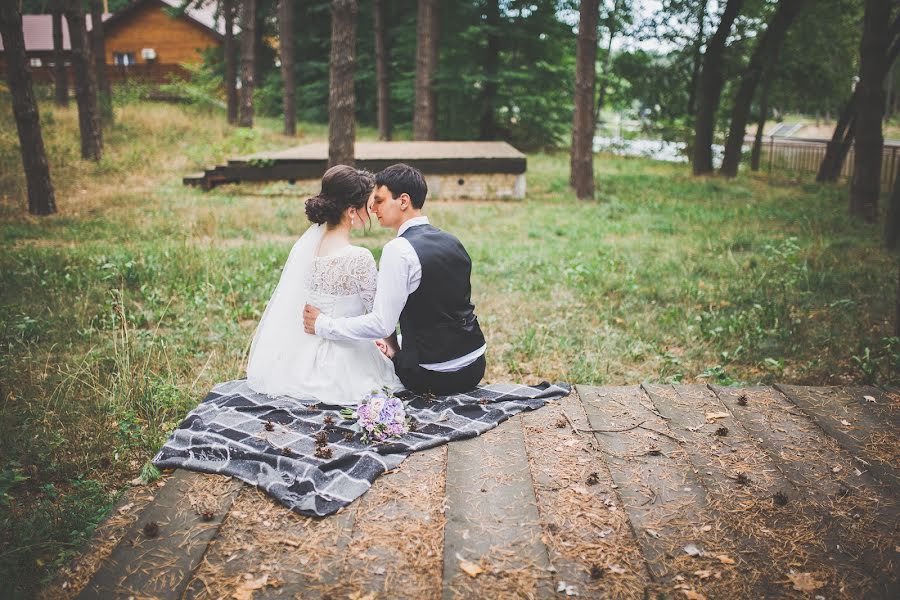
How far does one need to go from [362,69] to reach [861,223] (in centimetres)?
2269

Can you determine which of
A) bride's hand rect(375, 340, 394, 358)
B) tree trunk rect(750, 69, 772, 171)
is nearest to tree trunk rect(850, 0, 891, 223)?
tree trunk rect(750, 69, 772, 171)


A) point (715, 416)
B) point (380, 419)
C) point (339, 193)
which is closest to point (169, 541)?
point (380, 419)

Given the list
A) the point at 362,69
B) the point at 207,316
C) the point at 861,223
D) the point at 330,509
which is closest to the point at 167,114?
the point at 362,69

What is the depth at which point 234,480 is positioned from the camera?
3.30 metres

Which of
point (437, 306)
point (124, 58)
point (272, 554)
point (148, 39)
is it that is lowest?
point (272, 554)

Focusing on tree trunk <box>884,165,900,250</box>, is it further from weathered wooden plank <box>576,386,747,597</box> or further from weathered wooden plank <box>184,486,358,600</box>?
weathered wooden plank <box>184,486,358,600</box>

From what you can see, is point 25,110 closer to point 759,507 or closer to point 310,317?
point 310,317

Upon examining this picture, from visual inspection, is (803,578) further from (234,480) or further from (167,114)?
(167,114)

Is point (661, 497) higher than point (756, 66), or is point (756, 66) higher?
point (756, 66)

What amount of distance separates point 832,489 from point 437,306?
7.95ft

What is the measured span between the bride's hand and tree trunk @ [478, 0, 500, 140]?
20.1 m

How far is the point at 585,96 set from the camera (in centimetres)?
1445

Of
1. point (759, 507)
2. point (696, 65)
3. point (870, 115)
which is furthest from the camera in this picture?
point (696, 65)

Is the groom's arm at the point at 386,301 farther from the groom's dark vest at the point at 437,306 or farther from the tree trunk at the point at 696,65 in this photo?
the tree trunk at the point at 696,65
